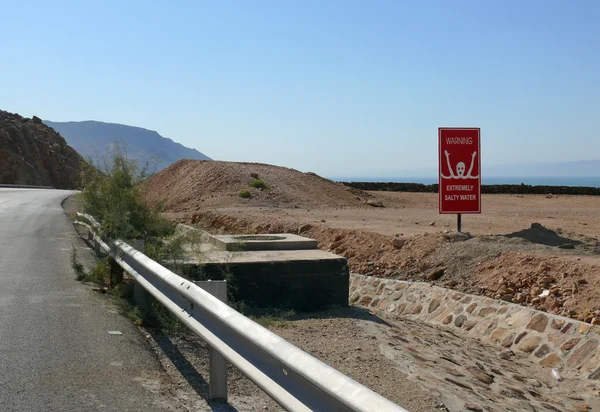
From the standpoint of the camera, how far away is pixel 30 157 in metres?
87.4

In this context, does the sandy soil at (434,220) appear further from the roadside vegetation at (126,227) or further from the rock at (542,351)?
the roadside vegetation at (126,227)

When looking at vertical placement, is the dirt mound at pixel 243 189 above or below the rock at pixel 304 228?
above

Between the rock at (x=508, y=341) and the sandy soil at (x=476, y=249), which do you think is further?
the sandy soil at (x=476, y=249)

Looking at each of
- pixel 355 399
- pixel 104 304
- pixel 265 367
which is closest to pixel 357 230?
pixel 104 304

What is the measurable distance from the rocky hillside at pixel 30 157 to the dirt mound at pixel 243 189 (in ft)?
145

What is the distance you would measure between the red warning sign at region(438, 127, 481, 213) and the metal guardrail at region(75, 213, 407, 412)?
34.6 feet

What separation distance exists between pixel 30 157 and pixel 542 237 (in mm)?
81110

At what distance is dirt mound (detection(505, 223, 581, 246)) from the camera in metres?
15.5

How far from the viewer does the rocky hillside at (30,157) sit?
80.9 metres

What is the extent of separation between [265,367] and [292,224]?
52.0 feet

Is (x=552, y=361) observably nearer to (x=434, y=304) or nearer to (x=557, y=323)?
(x=557, y=323)

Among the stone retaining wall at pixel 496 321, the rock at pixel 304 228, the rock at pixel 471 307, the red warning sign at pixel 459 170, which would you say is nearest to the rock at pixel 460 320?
the stone retaining wall at pixel 496 321

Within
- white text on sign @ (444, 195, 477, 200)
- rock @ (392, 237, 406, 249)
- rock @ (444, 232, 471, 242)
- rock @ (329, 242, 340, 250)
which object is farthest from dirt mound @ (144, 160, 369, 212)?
rock @ (444, 232, 471, 242)

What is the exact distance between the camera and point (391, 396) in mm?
6020
